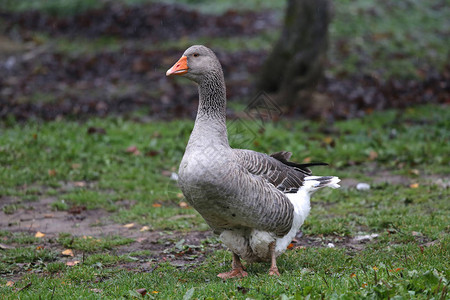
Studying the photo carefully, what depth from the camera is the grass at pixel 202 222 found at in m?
5.18

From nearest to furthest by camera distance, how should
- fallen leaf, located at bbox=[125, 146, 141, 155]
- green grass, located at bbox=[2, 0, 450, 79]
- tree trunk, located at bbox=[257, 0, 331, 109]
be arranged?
fallen leaf, located at bbox=[125, 146, 141, 155]
tree trunk, located at bbox=[257, 0, 331, 109]
green grass, located at bbox=[2, 0, 450, 79]

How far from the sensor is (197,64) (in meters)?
5.74

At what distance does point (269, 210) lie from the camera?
5.61 metres

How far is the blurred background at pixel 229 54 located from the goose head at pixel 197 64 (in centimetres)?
777

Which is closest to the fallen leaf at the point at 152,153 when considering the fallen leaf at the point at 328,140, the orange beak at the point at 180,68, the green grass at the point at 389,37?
the fallen leaf at the point at 328,140

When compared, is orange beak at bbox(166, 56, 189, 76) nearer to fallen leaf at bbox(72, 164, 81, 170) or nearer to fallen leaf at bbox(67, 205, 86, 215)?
fallen leaf at bbox(67, 205, 86, 215)

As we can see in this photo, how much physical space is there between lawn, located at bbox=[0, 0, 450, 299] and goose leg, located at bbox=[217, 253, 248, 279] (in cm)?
18

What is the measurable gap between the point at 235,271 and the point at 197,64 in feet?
7.42

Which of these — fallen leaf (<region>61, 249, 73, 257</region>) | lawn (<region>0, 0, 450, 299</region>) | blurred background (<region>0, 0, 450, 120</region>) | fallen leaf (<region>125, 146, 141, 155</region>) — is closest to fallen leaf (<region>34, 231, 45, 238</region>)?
lawn (<region>0, 0, 450, 299</region>)

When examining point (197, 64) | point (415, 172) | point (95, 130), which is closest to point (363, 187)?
point (415, 172)

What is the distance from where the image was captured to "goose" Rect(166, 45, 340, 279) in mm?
5328

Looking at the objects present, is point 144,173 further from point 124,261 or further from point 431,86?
point 431,86

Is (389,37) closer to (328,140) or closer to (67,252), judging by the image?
(328,140)

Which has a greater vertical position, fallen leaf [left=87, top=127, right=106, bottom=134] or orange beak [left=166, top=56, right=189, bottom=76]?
orange beak [left=166, top=56, right=189, bottom=76]
